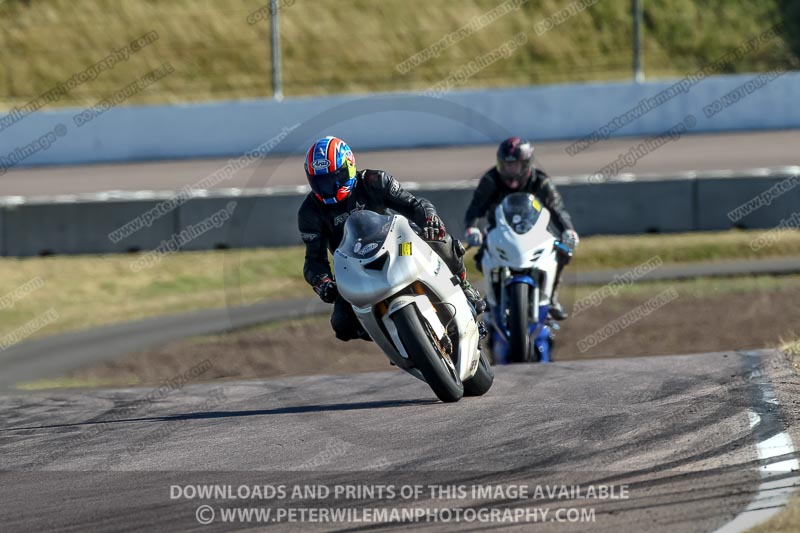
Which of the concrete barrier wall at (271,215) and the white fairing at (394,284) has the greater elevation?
the concrete barrier wall at (271,215)

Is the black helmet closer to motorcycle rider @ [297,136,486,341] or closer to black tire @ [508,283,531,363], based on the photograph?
black tire @ [508,283,531,363]

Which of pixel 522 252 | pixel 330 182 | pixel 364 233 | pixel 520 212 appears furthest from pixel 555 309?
pixel 364 233

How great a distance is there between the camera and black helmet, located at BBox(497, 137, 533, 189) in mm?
10141

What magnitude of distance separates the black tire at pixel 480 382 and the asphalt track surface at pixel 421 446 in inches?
3.3

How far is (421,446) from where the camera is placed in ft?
19.9

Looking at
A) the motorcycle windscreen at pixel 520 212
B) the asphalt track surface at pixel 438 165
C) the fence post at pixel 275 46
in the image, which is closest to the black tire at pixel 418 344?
the motorcycle windscreen at pixel 520 212

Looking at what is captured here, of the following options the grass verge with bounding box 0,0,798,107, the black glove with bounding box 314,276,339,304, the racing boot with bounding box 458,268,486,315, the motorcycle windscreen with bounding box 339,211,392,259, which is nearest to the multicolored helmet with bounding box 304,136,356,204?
the motorcycle windscreen with bounding box 339,211,392,259

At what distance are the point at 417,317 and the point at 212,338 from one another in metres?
7.31

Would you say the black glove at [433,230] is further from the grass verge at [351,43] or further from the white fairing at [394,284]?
the grass verge at [351,43]

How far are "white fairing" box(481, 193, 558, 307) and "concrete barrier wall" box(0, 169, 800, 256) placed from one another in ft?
21.2

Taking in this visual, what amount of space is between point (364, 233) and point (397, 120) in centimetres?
1971

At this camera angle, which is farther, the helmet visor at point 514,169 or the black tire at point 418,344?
the helmet visor at point 514,169

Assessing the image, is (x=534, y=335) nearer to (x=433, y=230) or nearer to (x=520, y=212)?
(x=520, y=212)

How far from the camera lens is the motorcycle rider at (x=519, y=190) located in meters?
10.1
